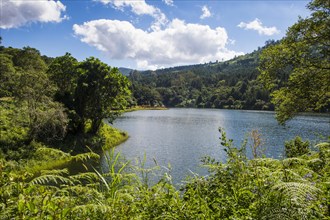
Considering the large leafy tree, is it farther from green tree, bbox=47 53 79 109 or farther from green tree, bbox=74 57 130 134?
green tree, bbox=47 53 79 109

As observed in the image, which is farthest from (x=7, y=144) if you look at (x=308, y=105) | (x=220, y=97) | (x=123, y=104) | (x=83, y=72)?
(x=220, y=97)

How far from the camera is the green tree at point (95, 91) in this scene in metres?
40.2

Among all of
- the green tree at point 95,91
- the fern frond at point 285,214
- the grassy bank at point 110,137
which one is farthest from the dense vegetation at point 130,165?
the grassy bank at point 110,137

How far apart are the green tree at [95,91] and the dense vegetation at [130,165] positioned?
0.14 m

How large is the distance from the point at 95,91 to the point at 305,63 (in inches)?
1158

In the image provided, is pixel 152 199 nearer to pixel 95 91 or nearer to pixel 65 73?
pixel 95 91

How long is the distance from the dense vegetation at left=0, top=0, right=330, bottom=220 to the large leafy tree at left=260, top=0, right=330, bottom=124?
6 cm

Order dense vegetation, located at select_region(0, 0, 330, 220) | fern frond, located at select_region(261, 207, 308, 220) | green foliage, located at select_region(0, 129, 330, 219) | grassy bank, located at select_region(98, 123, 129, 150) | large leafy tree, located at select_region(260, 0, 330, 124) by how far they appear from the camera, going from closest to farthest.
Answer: green foliage, located at select_region(0, 129, 330, 219)
fern frond, located at select_region(261, 207, 308, 220)
dense vegetation, located at select_region(0, 0, 330, 220)
large leafy tree, located at select_region(260, 0, 330, 124)
grassy bank, located at select_region(98, 123, 129, 150)

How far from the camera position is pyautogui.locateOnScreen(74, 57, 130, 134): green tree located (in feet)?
132

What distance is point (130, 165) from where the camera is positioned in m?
5.03

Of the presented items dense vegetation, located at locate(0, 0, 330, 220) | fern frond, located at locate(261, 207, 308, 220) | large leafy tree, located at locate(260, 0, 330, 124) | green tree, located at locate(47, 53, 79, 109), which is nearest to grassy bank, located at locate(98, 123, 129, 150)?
dense vegetation, located at locate(0, 0, 330, 220)

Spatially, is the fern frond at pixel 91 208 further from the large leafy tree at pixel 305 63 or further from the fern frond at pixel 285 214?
the large leafy tree at pixel 305 63

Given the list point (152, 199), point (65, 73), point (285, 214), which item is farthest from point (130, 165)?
point (65, 73)

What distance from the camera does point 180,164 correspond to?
30.4 m
